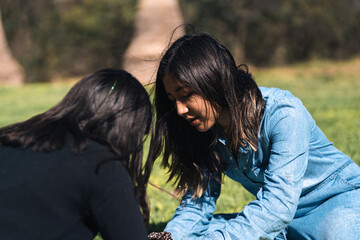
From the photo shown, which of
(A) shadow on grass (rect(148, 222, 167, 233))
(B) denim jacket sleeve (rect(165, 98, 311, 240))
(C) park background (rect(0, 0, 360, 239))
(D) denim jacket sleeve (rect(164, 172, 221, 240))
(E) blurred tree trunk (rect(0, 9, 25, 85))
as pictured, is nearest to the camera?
(B) denim jacket sleeve (rect(165, 98, 311, 240))

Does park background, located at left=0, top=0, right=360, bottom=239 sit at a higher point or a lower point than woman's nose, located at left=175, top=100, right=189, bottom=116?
lower

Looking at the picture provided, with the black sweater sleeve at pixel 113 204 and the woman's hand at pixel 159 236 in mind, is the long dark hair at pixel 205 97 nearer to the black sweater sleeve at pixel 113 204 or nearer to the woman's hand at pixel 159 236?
the woman's hand at pixel 159 236

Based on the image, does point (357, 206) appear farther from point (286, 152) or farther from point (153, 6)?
point (153, 6)

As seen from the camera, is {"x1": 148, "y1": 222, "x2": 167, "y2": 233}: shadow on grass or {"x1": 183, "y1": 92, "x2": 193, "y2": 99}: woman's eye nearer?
{"x1": 183, "y1": 92, "x2": 193, "y2": 99}: woman's eye

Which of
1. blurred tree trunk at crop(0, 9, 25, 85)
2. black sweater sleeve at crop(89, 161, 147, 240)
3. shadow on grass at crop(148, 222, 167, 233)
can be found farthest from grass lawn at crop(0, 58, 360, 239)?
blurred tree trunk at crop(0, 9, 25, 85)

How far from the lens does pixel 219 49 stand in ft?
8.28

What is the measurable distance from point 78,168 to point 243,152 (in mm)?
1245

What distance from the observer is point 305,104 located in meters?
10.6

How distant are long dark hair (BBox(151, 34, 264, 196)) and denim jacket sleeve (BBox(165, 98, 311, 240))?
13cm

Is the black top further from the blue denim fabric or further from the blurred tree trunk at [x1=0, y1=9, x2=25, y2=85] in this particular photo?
the blurred tree trunk at [x1=0, y1=9, x2=25, y2=85]

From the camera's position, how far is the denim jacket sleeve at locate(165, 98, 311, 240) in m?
2.39

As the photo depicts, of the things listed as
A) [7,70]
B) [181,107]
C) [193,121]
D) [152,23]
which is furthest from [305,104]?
[7,70]

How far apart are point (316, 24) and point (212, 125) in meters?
24.2

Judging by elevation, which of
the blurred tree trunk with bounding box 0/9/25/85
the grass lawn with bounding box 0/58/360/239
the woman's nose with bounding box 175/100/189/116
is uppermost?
the woman's nose with bounding box 175/100/189/116
